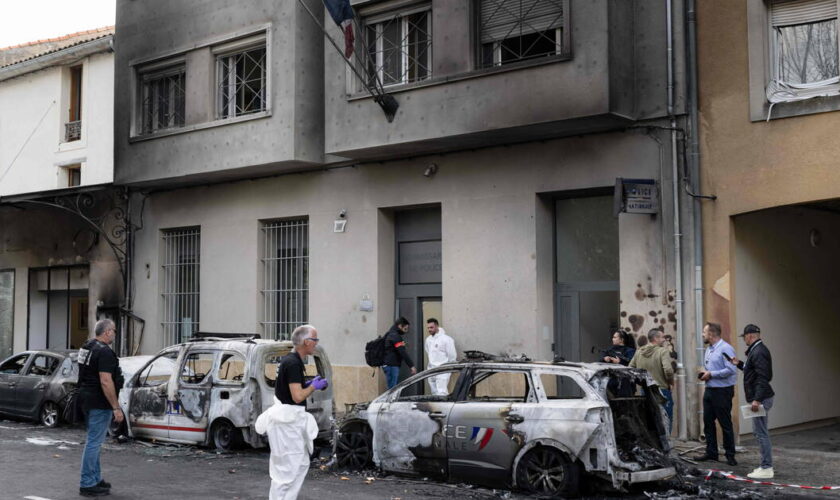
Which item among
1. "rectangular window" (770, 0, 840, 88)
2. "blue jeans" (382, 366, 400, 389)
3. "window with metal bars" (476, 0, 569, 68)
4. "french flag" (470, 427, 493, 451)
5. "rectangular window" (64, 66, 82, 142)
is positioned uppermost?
"rectangular window" (64, 66, 82, 142)

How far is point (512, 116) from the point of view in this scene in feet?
47.9

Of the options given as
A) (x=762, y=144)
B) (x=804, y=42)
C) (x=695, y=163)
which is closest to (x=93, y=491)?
(x=695, y=163)

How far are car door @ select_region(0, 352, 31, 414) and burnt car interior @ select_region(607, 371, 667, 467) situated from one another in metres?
11.4

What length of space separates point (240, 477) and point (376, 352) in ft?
18.0

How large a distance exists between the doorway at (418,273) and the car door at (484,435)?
6638 millimetres

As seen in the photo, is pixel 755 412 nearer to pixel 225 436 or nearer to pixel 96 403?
pixel 225 436

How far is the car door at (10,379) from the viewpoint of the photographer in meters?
16.8

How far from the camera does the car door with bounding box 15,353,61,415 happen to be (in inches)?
642

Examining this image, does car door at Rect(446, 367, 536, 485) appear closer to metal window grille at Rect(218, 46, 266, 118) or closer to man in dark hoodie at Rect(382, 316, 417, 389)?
man in dark hoodie at Rect(382, 316, 417, 389)

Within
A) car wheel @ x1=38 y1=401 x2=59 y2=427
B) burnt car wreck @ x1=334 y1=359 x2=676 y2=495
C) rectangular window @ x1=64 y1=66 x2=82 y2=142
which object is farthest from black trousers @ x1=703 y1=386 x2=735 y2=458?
rectangular window @ x1=64 y1=66 x2=82 y2=142

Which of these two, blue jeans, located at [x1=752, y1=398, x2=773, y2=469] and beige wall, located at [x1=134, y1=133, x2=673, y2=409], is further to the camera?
beige wall, located at [x1=134, y1=133, x2=673, y2=409]

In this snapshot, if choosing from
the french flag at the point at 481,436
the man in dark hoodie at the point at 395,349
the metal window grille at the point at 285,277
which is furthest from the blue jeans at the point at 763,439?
the metal window grille at the point at 285,277

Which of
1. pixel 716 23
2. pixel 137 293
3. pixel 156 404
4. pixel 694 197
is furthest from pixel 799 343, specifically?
pixel 137 293

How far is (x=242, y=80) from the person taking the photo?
19.4 m
